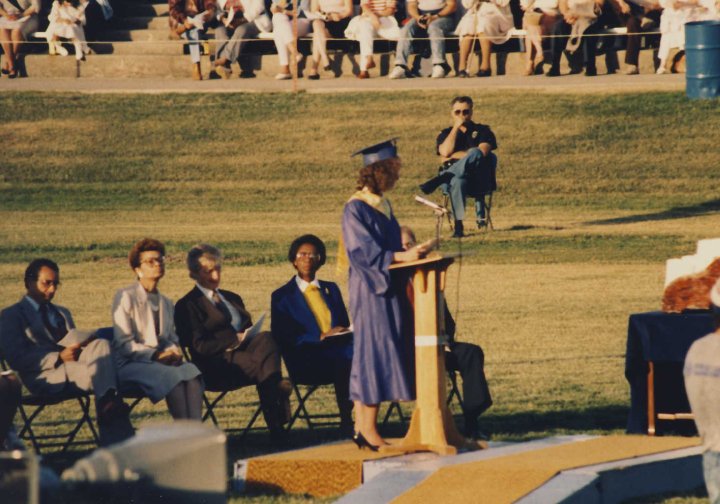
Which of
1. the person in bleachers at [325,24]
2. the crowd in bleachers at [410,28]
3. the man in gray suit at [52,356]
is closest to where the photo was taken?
the man in gray suit at [52,356]

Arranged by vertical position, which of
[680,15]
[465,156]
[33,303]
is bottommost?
[33,303]

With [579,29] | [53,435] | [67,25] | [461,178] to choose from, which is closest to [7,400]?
[53,435]

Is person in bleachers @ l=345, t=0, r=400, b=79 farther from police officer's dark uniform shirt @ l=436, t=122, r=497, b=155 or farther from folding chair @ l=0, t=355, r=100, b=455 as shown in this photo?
folding chair @ l=0, t=355, r=100, b=455

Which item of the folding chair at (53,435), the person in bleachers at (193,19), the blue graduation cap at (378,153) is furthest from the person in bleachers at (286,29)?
the blue graduation cap at (378,153)

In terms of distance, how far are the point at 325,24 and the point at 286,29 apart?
76 cm

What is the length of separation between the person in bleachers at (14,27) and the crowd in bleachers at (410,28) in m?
0.02

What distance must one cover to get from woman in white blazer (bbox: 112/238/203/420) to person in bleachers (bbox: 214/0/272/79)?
639 inches

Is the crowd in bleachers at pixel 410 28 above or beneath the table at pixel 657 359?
above

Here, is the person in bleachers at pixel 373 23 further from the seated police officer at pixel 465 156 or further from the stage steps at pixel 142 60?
the seated police officer at pixel 465 156

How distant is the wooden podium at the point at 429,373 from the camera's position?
803cm

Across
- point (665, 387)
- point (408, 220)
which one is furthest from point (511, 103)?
point (665, 387)

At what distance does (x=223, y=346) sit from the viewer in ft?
30.0

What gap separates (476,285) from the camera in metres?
15.4

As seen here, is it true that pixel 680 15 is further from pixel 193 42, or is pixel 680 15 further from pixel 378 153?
pixel 378 153
